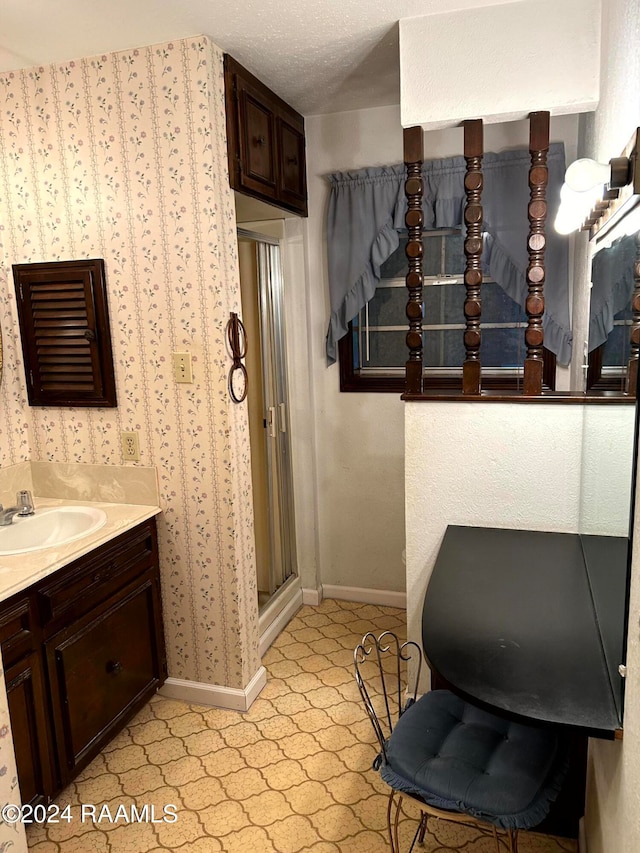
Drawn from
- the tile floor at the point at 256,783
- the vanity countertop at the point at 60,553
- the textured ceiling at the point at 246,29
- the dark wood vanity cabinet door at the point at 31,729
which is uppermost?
the textured ceiling at the point at 246,29

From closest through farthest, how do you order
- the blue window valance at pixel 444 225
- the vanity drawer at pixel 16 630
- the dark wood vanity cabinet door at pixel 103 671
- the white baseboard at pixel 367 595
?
1. the vanity drawer at pixel 16 630
2. the dark wood vanity cabinet door at pixel 103 671
3. the blue window valance at pixel 444 225
4. the white baseboard at pixel 367 595

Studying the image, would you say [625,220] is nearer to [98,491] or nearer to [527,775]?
[527,775]

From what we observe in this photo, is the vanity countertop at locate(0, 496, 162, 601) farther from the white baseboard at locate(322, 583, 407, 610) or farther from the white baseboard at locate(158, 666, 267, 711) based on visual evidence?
the white baseboard at locate(322, 583, 407, 610)

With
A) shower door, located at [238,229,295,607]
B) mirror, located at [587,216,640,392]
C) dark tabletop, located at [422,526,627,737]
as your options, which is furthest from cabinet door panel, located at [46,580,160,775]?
mirror, located at [587,216,640,392]

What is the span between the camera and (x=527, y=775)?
1.44 m

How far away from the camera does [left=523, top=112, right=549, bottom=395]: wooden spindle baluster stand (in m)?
1.98

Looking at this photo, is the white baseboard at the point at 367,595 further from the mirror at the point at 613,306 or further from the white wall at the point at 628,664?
the mirror at the point at 613,306

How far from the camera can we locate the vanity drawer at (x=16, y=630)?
180 cm

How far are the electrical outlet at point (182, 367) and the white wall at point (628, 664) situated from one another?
157cm

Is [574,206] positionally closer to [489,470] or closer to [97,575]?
[489,470]

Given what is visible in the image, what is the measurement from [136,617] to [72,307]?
1.25 meters

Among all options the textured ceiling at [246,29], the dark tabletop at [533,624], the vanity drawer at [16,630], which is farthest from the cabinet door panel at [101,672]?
the textured ceiling at [246,29]

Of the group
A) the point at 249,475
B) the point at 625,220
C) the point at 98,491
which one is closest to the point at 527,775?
the point at 625,220

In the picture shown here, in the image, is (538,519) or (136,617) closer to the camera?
(538,519)
